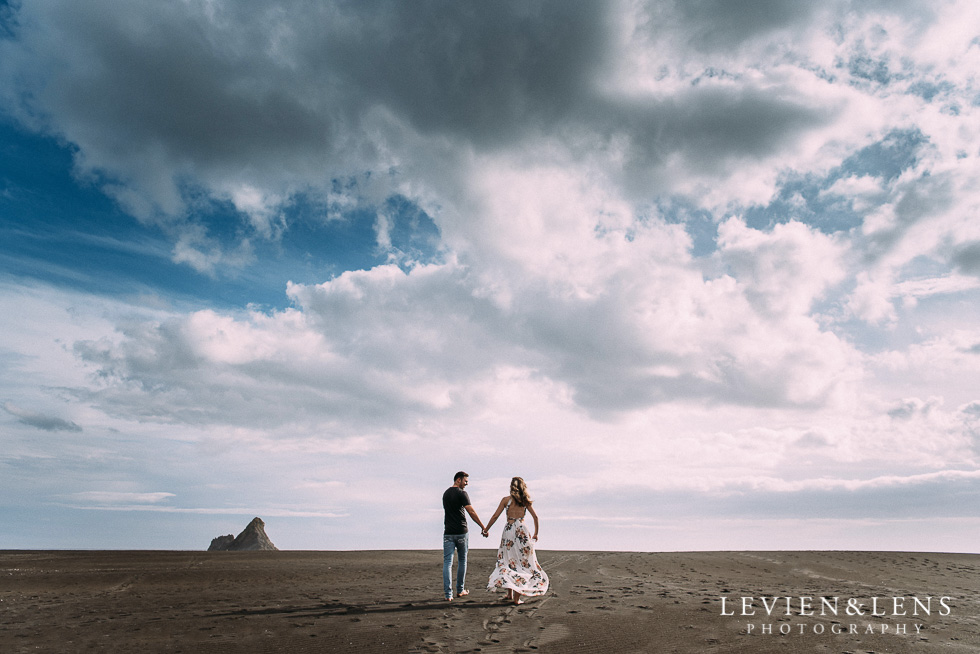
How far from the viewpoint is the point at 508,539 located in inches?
485

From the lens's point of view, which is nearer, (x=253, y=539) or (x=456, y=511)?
(x=456, y=511)

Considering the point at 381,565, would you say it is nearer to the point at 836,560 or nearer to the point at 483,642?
the point at 483,642

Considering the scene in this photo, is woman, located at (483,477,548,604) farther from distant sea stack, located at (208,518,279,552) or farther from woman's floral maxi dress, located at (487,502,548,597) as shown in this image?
distant sea stack, located at (208,518,279,552)

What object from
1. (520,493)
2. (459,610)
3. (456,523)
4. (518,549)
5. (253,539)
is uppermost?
(520,493)

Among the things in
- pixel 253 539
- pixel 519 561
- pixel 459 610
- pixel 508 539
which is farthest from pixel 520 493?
pixel 253 539

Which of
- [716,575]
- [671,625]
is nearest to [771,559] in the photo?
[716,575]

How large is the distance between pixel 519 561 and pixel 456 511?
5.70 ft

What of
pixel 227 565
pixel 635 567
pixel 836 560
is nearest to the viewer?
pixel 635 567

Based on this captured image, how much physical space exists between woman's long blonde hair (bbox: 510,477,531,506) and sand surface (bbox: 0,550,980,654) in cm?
207

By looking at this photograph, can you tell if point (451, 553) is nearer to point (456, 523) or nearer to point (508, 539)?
point (456, 523)

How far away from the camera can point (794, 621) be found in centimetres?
1061

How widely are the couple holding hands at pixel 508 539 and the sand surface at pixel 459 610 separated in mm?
532

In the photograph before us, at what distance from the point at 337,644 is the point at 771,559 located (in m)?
21.2

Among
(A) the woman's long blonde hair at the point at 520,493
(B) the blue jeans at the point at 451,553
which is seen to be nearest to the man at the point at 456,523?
(B) the blue jeans at the point at 451,553
